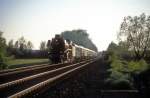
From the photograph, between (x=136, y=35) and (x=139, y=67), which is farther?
(x=136, y=35)

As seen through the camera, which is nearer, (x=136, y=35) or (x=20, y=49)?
(x=136, y=35)

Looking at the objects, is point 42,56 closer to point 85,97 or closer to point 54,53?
point 54,53

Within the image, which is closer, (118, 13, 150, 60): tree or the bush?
the bush

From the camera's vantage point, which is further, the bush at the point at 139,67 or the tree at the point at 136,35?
the tree at the point at 136,35

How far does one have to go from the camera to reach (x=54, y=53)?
Result: 36.5m

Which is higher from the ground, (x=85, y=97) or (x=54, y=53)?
(x=54, y=53)

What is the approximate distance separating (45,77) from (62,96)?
537 centimetres

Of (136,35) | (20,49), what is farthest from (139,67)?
(20,49)

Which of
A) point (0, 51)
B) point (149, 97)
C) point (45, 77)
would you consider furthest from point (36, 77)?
point (0, 51)

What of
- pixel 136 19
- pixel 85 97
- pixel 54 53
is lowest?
pixel 85 97

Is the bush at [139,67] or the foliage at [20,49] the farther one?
the foliage at [20,49]

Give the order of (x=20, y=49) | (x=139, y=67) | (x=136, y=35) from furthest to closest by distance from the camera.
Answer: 1. (x=20, y=49)
2. (x=136, y=35)
3. (x=139, y=67)

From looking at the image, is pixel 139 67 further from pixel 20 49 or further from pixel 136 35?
pixel 20 49

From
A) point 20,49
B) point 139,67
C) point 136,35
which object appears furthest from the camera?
point 20,49
